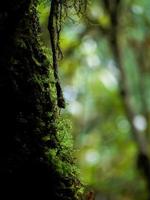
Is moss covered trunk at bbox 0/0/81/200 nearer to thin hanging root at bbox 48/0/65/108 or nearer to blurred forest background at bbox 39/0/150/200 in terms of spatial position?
thin hanging root at bbox 48/0/65/108

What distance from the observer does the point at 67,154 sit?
50.7 inches

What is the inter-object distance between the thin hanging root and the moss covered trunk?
0.06 feet

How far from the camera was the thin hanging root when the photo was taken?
50.6 inches

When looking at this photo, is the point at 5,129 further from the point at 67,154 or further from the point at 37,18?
the point at 37,18

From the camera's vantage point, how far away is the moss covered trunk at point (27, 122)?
1.15 metres

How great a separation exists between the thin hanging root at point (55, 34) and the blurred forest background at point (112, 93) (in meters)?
4.33

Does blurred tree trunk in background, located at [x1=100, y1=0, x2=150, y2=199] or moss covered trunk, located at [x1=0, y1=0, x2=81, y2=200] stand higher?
blurred tree trunk in background, located at [x1=100, y1=0, x2=150, y2=199]

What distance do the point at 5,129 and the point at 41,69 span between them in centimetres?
19

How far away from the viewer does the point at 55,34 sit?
4.42 feet

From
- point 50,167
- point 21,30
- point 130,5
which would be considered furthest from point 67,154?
point 130,5

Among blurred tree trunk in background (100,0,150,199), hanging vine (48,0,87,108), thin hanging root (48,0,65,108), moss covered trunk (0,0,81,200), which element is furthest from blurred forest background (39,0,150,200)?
moss covered trunk (0,0,81,200)

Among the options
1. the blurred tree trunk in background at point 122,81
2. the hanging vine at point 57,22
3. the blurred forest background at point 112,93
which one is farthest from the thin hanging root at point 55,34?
the blurred tree trunk in background at point 122,81

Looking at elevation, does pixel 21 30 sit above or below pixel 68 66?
below

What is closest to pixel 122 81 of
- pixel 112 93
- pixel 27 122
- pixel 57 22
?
pixel 112 93
